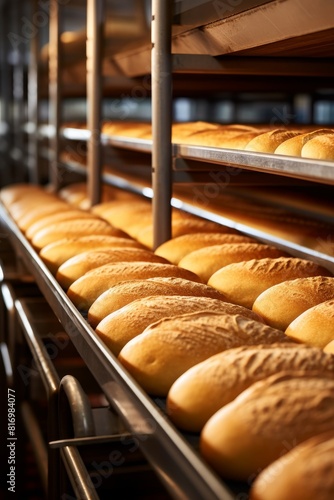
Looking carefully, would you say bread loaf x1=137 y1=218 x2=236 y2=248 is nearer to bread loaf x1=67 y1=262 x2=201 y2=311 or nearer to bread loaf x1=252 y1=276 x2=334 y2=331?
bread loaf x1=67 y1=262 x2=201 y2=311

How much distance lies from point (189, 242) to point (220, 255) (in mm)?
215

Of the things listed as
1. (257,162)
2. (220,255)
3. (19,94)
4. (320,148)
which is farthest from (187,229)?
(19,94)

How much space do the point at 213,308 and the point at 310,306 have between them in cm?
20

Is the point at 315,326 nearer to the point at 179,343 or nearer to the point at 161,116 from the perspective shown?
the point at 179,343

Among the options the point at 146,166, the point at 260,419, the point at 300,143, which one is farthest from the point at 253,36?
the point at 146,166

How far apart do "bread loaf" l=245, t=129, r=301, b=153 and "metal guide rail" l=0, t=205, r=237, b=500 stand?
56 centimetres

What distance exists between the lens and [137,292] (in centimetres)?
146

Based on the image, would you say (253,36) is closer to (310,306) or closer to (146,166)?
(310,306)

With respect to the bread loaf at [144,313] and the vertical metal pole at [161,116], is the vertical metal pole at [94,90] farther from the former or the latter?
the bread loaf at [144,313]

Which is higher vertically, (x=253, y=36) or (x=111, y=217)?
(x=253, y=36)

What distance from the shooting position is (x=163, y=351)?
43.9 inches

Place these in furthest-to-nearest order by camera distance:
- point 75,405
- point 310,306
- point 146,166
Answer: point 146,166 < point 310,306 < point 75,405

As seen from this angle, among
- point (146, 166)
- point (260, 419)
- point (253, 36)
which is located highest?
point (253, 36)

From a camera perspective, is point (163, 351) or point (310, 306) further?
point (310, 306)
